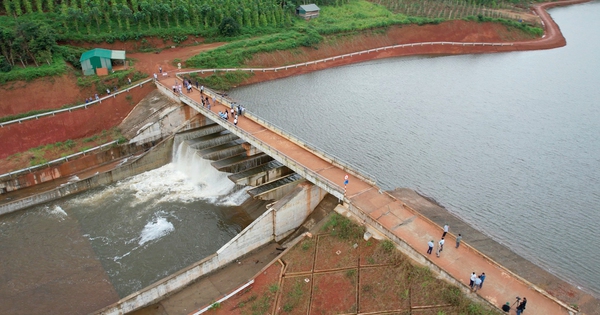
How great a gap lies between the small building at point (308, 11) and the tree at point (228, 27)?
20577 millimetres

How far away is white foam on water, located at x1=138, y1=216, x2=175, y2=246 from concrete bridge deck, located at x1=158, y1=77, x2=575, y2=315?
10600 mm

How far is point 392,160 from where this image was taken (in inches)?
1737

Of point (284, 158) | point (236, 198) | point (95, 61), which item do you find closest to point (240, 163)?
point (236, 198)

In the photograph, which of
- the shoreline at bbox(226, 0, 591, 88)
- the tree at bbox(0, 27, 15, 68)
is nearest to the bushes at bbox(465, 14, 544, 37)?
the shoreline at bbox(226, 0, 591, 88)

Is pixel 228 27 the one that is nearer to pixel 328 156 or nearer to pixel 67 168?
pixel 67 168

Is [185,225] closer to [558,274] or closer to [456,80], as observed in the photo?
[558,274]

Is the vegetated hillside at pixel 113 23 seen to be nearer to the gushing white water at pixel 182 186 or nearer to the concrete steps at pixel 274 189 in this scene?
the gushing white water at pixel 182 186

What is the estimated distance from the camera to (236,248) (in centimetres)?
3212

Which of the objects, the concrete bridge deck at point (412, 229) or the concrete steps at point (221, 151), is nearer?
the concrete bridge deck at point (412, 229)

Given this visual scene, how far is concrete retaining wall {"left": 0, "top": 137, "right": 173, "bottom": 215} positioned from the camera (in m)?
38.3

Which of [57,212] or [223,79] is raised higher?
[223,79]

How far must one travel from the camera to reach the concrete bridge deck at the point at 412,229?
904 inches

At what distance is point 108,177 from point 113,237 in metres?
9.30

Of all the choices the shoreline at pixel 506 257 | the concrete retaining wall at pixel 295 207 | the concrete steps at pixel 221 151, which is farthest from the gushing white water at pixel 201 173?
the shoreline at pixel 506 257
